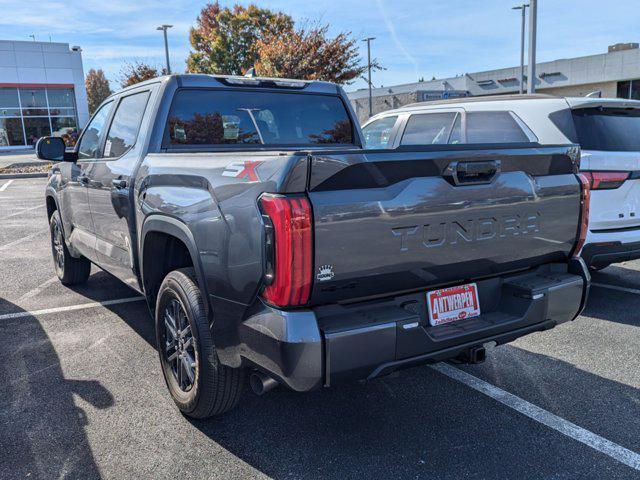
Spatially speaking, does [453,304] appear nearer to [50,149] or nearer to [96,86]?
[50,149]

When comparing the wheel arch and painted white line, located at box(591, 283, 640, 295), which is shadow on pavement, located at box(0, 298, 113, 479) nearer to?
the wheel arch

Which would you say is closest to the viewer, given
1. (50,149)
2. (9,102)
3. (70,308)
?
(50,149)

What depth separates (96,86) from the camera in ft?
229

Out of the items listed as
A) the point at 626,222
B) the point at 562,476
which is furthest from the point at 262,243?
the point at 626,222

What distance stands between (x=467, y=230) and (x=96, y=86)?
75.0 meters

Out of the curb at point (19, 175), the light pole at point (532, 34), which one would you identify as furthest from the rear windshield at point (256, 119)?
the curb at point (19, 175)

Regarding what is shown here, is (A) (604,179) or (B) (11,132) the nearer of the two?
(A) (604,179)

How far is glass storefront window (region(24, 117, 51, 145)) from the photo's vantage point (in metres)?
37.0

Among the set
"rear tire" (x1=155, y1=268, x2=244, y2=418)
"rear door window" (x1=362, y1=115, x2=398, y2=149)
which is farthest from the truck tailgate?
"rear door window" (x1=362, y1=115, x2=398, y2=149)

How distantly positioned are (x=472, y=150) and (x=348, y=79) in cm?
2294

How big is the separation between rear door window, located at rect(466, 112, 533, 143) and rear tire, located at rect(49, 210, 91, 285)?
14.7ft

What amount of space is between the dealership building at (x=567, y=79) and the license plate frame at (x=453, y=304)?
31.0 m

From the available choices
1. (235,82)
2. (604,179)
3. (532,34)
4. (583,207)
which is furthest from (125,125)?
(532,34)

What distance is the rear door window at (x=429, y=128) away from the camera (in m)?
6.62
